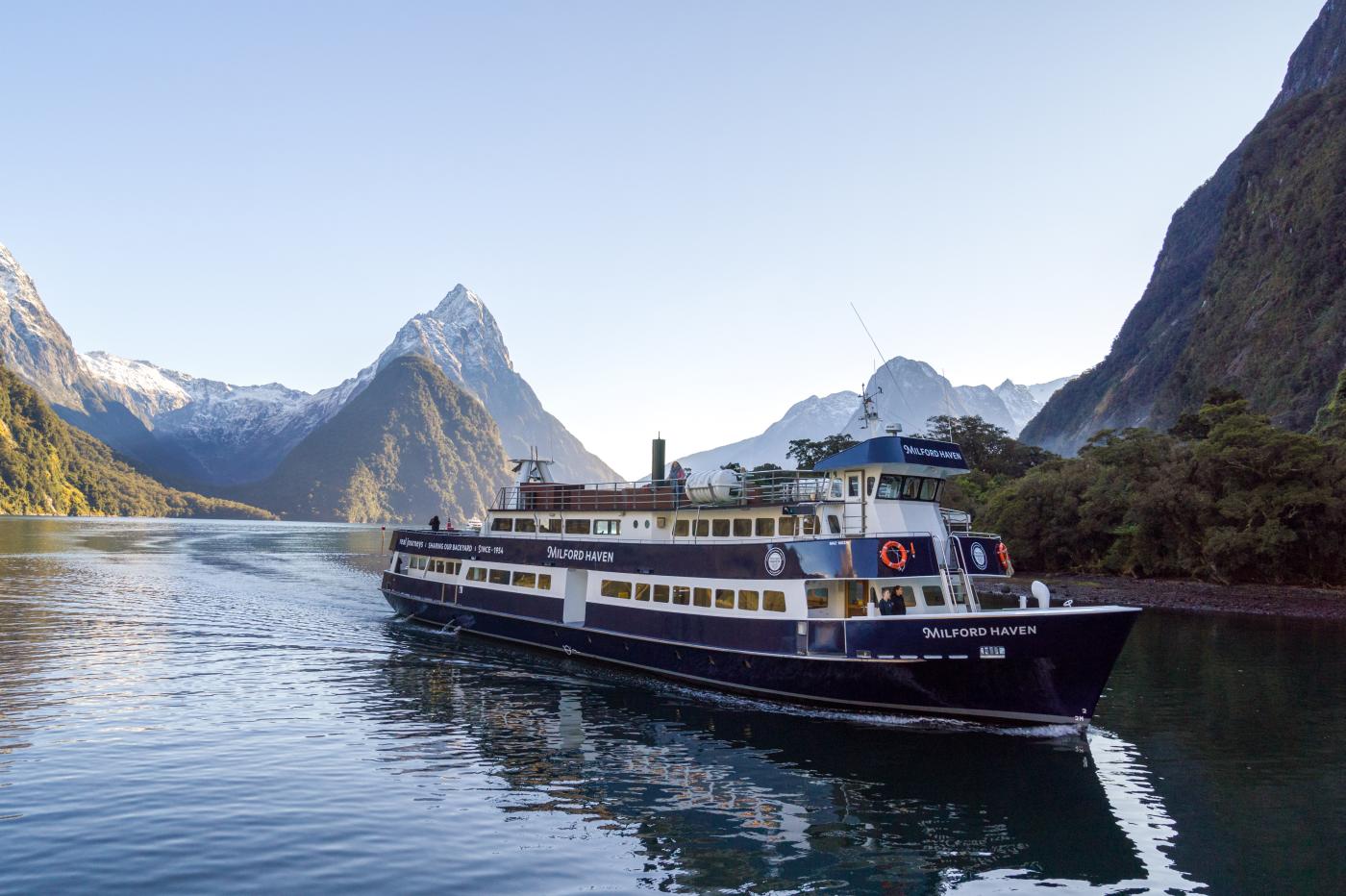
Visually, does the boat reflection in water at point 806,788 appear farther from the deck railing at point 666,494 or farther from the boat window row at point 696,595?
the deck railing at point 666,494

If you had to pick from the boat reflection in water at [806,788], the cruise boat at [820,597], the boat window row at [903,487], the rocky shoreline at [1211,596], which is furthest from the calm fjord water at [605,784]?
the rocky shoreline at [1211,596]

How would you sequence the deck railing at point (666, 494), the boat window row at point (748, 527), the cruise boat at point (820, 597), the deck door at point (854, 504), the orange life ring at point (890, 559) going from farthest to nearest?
the deck railing at point (666, 494), the boat window row at point (748, 527), the deck door at point (854, 504), the orange life ring at point (890, 559), the cruise boat at point (820, 597)

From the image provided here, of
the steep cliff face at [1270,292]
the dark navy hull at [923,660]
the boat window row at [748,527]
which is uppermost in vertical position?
the steep cliff face at [1270,292]

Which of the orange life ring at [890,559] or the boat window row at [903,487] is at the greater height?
the boat window row at [903,487]

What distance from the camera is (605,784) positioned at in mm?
20016

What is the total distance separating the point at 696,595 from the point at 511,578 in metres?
12.1

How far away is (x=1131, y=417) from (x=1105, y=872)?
15671cm

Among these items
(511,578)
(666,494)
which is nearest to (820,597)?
(666,494)

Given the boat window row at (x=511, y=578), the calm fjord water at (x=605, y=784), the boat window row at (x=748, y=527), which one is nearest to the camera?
the calm fjord water at (x=605, y=784)

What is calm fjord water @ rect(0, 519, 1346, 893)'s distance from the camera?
1501cm

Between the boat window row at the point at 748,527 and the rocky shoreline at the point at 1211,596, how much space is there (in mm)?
28442

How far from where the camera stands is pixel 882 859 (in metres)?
15.9

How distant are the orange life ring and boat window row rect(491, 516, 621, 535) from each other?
11060mm

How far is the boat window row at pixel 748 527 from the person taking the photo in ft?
93.8
